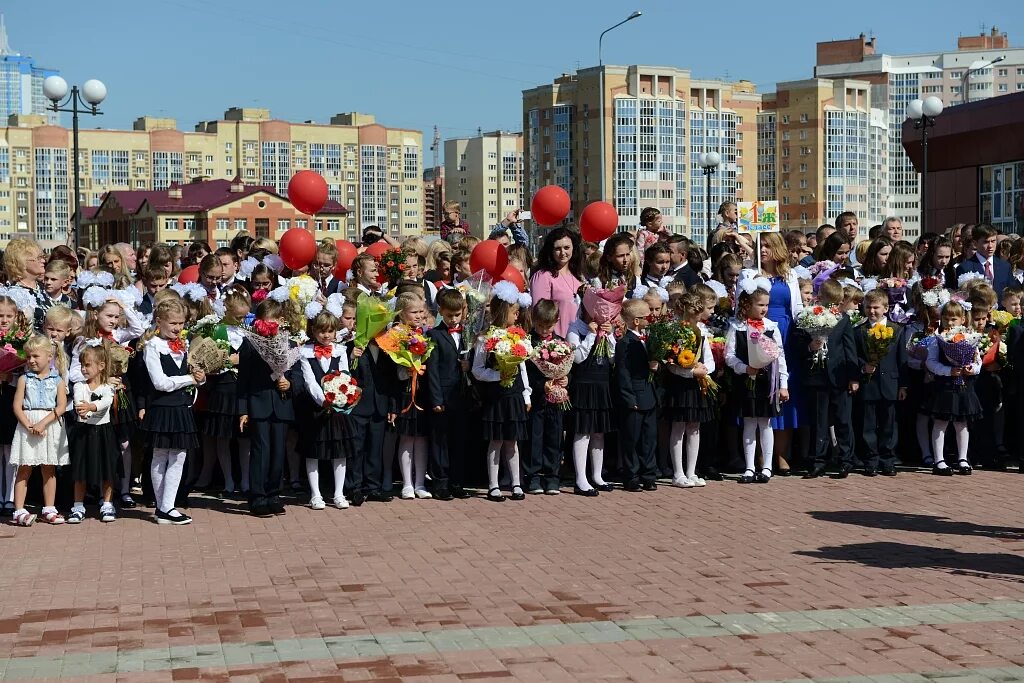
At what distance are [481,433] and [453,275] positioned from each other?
75.8 inches

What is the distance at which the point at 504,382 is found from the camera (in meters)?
10.8

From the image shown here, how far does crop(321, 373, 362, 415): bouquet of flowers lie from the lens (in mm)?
10242

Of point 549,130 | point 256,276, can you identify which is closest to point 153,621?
point 256,276

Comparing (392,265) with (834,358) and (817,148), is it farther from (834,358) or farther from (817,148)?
(817,148)

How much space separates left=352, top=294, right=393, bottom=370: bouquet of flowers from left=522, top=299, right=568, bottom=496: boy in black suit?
1168 millimetres

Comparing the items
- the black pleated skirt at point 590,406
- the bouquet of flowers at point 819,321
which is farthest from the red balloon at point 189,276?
the bouquet of flowers at point 819,321

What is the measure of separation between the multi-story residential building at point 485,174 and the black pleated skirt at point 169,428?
155350 mm

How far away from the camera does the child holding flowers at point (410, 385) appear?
35.3 feet

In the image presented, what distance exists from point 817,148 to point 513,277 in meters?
127

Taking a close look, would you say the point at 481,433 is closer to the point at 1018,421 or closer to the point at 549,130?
the point at 1018,421

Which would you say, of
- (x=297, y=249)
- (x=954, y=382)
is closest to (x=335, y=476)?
(x=297, y=249)

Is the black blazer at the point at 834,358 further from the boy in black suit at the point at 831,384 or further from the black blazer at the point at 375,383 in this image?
the black blazer at the point at 375,383

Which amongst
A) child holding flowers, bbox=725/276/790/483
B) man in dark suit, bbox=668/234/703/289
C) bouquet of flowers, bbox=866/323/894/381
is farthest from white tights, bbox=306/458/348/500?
bouquet of flowers, bbox=866/323/894/381

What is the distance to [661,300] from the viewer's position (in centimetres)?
1144
